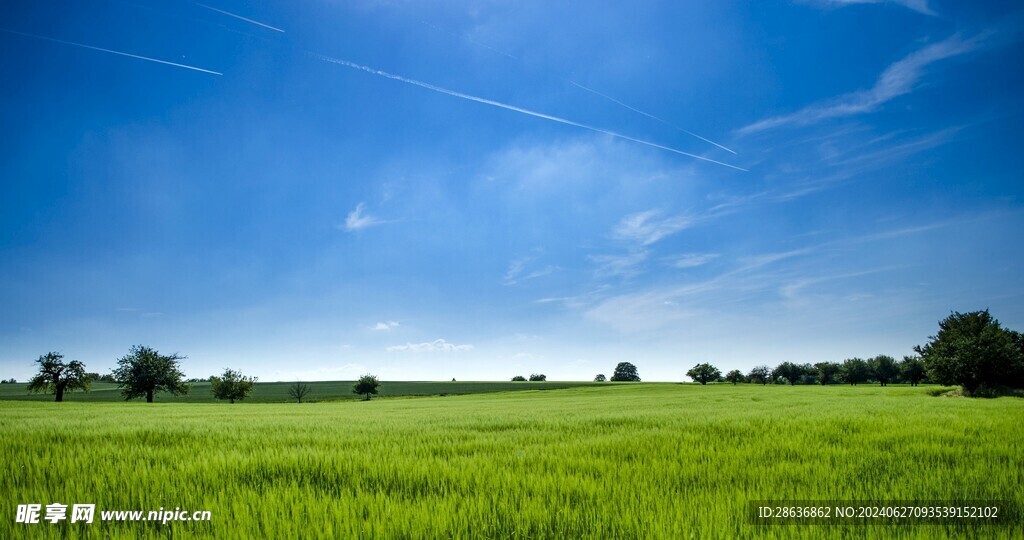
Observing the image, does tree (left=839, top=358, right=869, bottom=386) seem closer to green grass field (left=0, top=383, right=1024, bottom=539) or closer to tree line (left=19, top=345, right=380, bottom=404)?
green grass field (left=0, top=383, right=1024, bottom=539)

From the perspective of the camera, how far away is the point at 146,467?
483 cm

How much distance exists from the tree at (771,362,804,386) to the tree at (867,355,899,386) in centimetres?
2319

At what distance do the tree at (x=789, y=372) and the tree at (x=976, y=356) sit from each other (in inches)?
4608

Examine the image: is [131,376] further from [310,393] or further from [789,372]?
[789,372]

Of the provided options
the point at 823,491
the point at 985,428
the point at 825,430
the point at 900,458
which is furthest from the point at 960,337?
the point at 823,491

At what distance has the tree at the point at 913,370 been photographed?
100438mm

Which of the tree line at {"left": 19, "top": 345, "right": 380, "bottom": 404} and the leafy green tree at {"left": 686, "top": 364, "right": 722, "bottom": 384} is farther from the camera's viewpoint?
the leafy green tree at {"left": 686, "top": 364, "right": 722, "bottom": 384}

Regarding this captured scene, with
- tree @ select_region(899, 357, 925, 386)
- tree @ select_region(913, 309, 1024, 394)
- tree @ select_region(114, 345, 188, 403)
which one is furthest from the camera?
tree @ select_region(899, 357, 925, 386)

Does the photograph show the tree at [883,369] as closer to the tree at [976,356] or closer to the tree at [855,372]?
the tree at [855,372]

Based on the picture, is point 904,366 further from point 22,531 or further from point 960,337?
point 22,531

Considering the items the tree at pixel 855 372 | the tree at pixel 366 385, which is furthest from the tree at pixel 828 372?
the tree at pixel 366 385

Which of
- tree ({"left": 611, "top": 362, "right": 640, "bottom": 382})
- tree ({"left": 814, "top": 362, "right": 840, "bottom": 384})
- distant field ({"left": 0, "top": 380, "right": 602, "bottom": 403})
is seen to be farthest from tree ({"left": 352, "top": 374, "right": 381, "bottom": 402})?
tree ({"left": 814, "top": 362, "right": 840, "bottom": 384})

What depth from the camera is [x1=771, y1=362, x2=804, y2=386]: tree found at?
144500 millimetres

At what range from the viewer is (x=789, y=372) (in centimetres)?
14612
